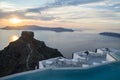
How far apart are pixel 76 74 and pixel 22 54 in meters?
21.9

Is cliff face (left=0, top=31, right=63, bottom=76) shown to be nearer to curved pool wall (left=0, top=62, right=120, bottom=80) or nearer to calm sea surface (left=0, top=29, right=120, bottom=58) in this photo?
calm sea surface (left=0, top=29, right=120, bottom=58)

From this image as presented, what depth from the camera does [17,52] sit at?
28.3 meters

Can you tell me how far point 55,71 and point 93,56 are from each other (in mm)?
5304

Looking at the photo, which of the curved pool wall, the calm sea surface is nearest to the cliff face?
the calm sea surface

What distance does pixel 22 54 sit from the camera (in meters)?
28.1

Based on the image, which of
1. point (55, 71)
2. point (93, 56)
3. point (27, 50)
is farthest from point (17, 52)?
point (55, 71)

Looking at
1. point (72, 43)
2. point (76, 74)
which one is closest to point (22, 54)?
point (76, 74)

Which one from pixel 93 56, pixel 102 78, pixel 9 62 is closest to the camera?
pixel 102 78

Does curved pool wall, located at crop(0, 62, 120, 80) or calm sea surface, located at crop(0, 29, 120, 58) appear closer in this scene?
curved pool wall, located at crop(0, 62, 120, 80)

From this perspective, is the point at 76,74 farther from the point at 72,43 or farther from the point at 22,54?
the point at 72,43

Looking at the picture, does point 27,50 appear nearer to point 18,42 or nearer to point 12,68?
point 18,42

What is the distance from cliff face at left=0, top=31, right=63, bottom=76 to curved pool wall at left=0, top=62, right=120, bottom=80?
18.5 metres

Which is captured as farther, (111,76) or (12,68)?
(12,68)

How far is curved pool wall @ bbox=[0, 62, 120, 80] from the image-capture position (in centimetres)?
643
